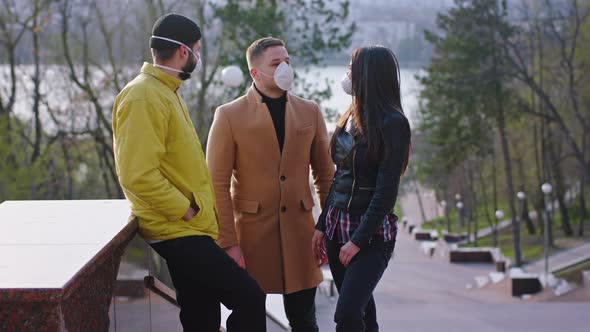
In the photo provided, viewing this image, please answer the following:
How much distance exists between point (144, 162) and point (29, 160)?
1153 inches

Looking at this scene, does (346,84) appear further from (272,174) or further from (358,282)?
(358,282)

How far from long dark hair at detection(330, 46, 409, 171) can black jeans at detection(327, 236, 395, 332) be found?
1.42 ft

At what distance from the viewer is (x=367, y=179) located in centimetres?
391

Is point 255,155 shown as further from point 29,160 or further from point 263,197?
point 29,160

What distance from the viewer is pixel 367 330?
4195 millimetres

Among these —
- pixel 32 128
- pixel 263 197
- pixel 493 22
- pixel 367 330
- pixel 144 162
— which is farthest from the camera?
pixel 493 22

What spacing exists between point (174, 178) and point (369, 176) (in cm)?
96

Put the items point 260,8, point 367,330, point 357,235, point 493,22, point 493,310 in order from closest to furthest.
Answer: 1. point 357,235
2. point 367,330
3. point 493,310
4. point 260,8
5. point 493,22

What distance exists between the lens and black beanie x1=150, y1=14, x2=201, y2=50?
354 centimetres

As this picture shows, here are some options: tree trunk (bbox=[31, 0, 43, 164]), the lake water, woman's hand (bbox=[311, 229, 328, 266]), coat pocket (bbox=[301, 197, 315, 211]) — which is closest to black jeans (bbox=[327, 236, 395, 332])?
woman's hand (bbox=[311, 229, 328, 266])

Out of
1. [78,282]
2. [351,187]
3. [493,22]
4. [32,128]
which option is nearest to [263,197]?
[351,187]

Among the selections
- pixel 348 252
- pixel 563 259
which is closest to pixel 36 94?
pixel 563 259

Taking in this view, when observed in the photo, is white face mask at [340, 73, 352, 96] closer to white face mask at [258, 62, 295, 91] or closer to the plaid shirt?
white face mask at [258, 62, 295, 91]

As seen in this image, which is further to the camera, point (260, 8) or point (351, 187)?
point (260, 8)
